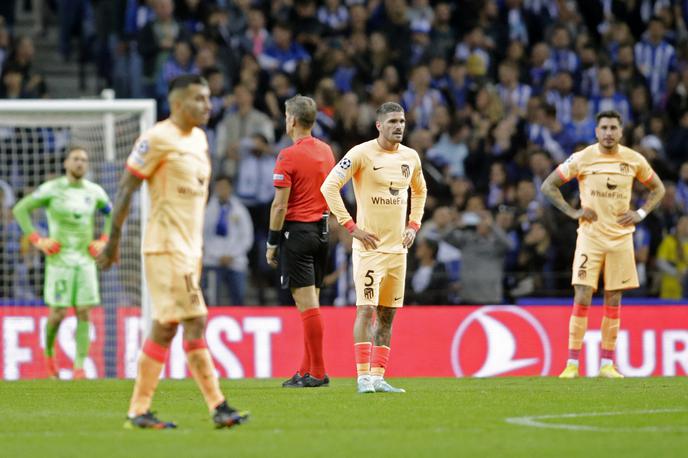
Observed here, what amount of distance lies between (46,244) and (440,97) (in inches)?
354

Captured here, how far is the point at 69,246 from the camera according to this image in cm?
1583

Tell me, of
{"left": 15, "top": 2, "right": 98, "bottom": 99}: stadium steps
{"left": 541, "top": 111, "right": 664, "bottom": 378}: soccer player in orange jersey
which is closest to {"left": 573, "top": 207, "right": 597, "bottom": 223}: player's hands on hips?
{"left": 541, "top": 111, "right": 664, "bottom": 378}: soccer player in orange jersey

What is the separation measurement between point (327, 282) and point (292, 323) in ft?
4.41

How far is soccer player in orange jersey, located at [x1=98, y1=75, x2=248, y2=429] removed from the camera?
28.0ft

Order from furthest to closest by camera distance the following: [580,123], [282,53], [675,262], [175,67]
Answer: [282,53] → [580,123] → [175,67] → [675,262]

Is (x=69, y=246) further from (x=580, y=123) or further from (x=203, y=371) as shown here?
(x=580, y=123)

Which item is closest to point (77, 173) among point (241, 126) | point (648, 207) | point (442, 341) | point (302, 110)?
point (302, 110)

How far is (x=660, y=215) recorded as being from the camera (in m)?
21.1

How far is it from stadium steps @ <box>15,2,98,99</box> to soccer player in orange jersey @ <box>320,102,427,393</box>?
→ 481 inches

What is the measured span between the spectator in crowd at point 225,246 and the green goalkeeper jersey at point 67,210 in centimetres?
336

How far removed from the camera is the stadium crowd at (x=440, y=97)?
1928 cm

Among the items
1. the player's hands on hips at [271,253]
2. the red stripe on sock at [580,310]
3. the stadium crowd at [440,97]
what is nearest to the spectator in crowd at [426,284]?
the stadium crowd at [440,97]

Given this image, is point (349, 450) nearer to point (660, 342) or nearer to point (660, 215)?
point (660, 342)

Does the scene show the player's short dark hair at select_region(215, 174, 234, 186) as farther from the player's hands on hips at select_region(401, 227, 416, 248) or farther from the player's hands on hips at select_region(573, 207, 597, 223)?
the player's hands on hips at select_region(401, 227, 416, 248)
